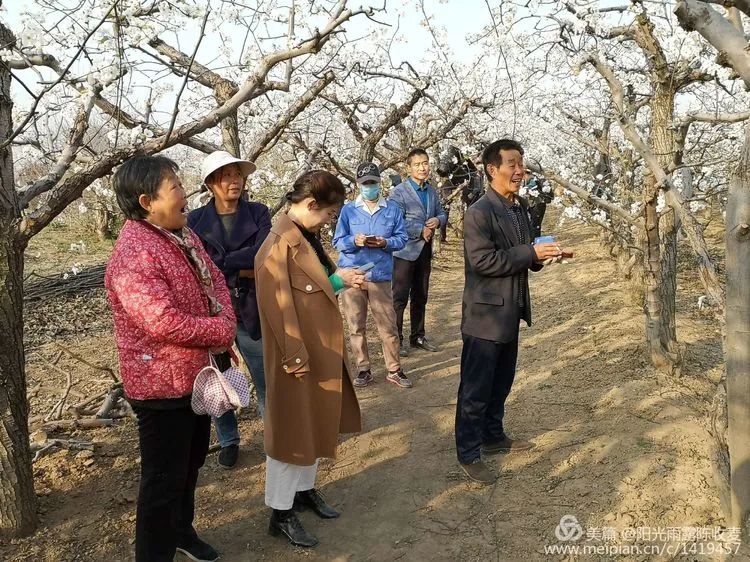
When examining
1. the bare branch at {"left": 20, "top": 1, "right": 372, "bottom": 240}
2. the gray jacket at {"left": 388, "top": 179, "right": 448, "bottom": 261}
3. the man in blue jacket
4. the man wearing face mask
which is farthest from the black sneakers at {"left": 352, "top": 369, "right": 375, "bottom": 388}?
the bare branch at {"left": 20, "top": 1, "right": 372, "bottom": 240}

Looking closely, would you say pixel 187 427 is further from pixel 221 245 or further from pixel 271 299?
pixel 221 245

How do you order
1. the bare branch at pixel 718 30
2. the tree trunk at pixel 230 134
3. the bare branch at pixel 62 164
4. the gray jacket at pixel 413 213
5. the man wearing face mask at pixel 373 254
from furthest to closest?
the gray jacket at pixel 413 213 < the man wearing face mask at pixel 373 254 < the tree trunk at pixel 230 134 < the bare branch at pixel 62 164 < the bare branch at pixel 718 30

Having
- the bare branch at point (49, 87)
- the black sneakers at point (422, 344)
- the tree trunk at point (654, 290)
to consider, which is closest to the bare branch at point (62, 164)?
the bare branch at point (49, 87)

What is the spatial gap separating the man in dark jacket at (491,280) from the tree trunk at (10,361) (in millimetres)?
2234

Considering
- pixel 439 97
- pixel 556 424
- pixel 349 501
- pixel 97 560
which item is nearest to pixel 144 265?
pixel 97 560

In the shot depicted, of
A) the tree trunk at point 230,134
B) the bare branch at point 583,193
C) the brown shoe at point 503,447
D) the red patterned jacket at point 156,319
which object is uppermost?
the tree trunk at point 230,134

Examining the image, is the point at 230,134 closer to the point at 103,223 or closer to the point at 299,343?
the point at 299,343

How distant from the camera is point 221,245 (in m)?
3.38

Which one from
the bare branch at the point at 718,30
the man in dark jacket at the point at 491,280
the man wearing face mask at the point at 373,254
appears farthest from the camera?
the man wearing face mask at the point at 373,254

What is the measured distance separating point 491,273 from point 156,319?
167 cm

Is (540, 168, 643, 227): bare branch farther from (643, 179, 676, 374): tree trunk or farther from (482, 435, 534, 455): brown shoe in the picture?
(482, 435, 534, 455): brown shoe

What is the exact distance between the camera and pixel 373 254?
471 centimetres

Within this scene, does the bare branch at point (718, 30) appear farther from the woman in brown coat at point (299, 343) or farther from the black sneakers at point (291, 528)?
the black sneakers at point (291, 528)

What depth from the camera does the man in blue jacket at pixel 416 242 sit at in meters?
5.55
